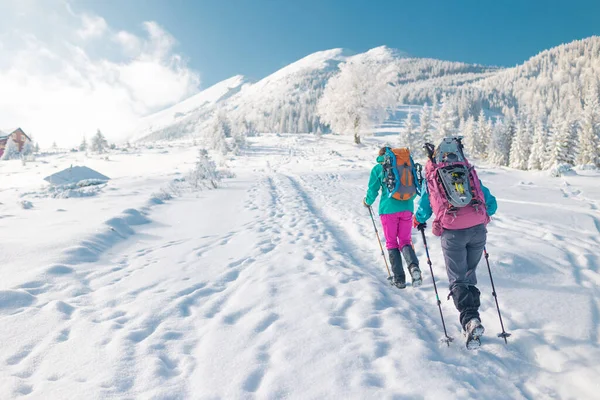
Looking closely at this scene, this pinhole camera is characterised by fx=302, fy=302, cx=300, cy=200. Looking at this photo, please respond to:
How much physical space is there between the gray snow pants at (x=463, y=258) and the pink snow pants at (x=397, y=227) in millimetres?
1370

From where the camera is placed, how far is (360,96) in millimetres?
37062

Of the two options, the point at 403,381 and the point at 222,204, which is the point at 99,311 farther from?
the point at 222,204

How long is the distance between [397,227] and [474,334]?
84.3 inches

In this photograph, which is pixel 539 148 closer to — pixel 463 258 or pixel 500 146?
pixel 500 146

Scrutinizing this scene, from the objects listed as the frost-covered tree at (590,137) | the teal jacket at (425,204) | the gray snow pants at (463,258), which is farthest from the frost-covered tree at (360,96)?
the gray snow pants at (463,258)

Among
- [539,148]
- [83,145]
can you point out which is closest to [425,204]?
[539,148]

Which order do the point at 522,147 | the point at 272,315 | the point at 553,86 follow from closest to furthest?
the point at 272,315, the point at 522,147, the point at 553,86

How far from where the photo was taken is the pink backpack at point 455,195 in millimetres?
3379

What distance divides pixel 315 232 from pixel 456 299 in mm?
4672

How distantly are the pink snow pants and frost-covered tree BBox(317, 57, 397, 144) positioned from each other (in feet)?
111

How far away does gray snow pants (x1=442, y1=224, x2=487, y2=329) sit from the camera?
3445 mm

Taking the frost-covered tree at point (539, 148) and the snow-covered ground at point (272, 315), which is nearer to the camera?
the snow-covered ground at point (272, 315)

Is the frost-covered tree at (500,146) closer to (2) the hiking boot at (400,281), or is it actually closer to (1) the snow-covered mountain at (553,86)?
(2) the hiking boot at (400,281)

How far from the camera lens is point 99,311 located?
3.89 meters
